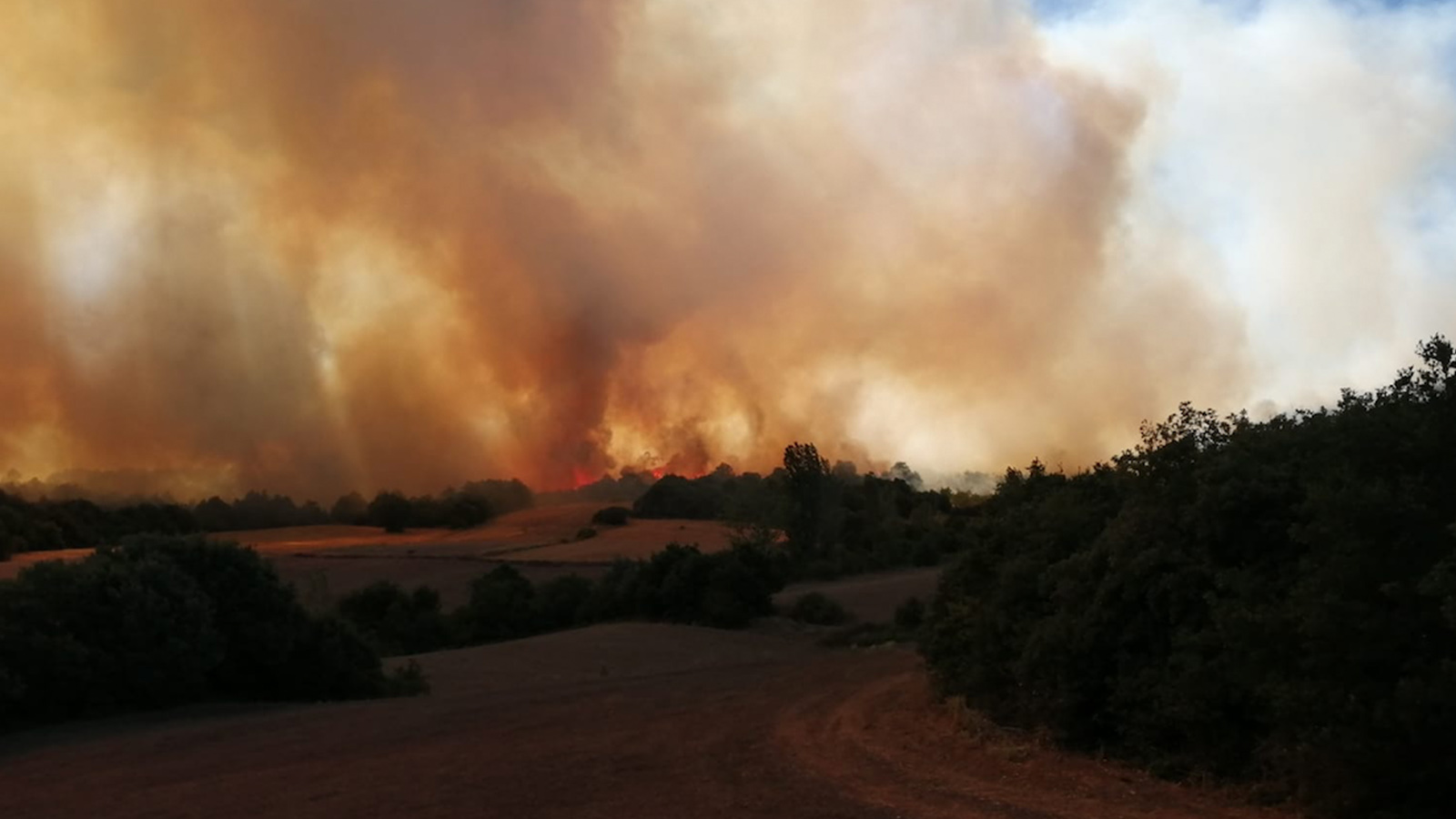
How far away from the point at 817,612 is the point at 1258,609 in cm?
3161

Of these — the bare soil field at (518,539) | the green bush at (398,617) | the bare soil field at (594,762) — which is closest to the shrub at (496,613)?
the green bush at (398,617)

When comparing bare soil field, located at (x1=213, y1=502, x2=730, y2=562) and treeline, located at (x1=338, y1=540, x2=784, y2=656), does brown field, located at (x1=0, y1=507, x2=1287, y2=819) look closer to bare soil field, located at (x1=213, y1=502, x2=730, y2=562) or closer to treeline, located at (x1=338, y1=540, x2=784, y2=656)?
treeline, located at (x1=338, y1=540, x2=784, y2=656)

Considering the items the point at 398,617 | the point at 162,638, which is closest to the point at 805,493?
the point at 398,617

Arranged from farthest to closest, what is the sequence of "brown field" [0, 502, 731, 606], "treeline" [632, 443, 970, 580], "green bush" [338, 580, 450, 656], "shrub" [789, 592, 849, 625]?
1. "treeline" [632, 443, 970, 580]
2. "brown field" [0, 502, 731, 606]
3. "shrub" [789, 592, 849, 625]
4. "green bush" [338, 580, 450, 656]

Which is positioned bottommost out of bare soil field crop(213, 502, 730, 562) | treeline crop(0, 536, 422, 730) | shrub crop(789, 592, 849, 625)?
shrub crop(789, 592, 849, 625)

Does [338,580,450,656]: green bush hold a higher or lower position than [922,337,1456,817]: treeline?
lower

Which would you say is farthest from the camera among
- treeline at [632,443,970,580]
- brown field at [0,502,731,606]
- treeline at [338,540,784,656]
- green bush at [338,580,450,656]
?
treeline at [632,443,970,580]

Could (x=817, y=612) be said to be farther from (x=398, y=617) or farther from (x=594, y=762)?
(x=594, y=762)

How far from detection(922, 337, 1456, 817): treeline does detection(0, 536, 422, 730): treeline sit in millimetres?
12973

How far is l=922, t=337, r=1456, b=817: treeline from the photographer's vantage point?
881 cm

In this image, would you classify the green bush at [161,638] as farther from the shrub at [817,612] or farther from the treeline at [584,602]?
the shrub at [817,612]

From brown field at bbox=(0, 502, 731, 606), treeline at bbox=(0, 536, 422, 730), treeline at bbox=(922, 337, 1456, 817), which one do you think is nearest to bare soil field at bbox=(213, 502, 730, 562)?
brown field at bbox=(0, 502, 731, 606)

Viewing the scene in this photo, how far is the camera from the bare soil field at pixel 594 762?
10898mm

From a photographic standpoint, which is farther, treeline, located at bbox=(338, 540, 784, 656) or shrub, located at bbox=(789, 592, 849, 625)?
shrub, located at bbox=(789, 592, 849, 625)
